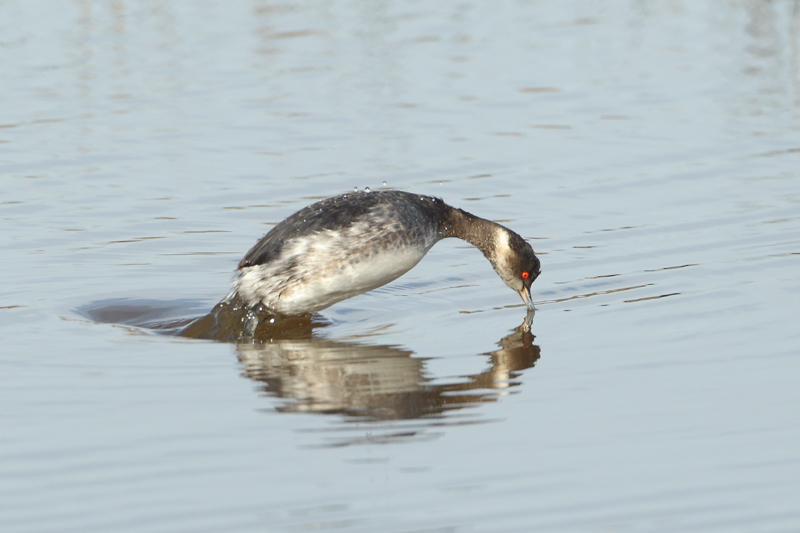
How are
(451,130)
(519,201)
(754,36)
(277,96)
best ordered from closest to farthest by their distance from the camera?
(519,201) < (451,130) < (277,96) < (754,36)

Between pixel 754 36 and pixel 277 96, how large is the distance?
7.24 metres

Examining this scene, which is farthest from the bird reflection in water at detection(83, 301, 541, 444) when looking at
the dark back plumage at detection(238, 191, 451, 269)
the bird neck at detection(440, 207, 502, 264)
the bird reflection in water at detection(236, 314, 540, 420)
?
the bird neck at detection(440, 207, 502, 264)

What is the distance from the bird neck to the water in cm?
38

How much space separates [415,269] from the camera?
9562 millimetres

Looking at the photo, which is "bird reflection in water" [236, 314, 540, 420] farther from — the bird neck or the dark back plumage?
the bird neck

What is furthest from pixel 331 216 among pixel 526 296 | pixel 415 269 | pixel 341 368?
pixel 415 269

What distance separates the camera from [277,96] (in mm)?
14344

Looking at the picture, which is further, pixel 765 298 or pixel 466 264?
pixel 466 264

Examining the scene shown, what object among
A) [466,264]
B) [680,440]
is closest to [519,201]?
[466,264]

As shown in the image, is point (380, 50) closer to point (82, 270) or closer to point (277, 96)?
point (277, 96)

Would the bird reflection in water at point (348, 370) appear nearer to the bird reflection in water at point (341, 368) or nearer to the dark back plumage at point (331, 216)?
the bird reflection in water at point (341, 368)

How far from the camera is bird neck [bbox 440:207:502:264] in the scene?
28.9ft

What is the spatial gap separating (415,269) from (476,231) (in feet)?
2.79

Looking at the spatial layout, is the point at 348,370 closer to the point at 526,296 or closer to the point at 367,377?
the point at 367,377
